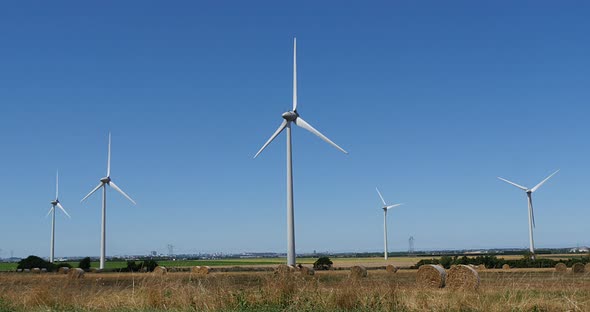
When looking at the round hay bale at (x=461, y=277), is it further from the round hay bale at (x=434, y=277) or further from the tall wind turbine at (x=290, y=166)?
the tall wind turbine at (x=290, y=166)

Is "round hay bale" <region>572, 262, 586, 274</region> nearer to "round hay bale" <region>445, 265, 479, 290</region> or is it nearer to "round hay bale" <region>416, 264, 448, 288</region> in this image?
"round hay bale" <region>416, 264, 448, 288</region>

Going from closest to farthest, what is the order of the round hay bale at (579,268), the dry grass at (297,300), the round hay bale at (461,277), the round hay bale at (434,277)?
the dry grass at (297,300)
the round hay bale at (461,277)
the round hay bale at (434,277)
the round hay bale at (579,268)

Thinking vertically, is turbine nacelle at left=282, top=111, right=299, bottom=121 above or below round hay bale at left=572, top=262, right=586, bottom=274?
above

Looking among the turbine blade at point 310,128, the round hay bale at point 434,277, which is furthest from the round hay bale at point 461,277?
the turbine blade at point 310,128

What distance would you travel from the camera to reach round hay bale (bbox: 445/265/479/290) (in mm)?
24609

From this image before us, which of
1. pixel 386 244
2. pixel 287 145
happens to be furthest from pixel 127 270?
pixel 386 244

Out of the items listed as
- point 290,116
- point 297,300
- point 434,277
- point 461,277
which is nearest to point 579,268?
point 434,277

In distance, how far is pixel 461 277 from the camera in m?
26.1

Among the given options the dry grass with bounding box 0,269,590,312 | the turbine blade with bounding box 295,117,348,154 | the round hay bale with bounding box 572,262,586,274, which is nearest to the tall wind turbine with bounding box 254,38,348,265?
the turbine blade with bounding box 295,117,348,154

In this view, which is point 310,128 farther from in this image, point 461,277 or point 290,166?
point 461,277

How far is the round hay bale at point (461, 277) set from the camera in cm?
2461

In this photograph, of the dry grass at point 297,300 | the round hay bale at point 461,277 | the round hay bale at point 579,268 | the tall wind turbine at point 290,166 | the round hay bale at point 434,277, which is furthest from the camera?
the tall wind turbine at point 290,166

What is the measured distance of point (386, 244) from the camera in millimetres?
101125

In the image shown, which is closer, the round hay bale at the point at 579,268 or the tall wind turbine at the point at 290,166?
the round hay bale at the point at 579,268
